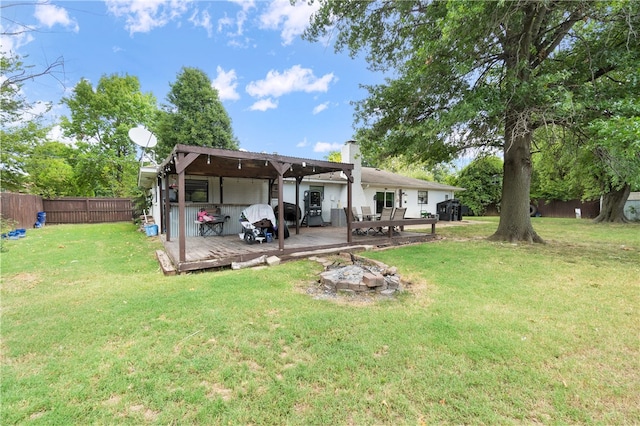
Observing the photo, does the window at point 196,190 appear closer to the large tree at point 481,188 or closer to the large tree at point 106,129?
the large tree at point 106,129

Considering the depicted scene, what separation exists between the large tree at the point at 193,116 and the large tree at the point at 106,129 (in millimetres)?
5172

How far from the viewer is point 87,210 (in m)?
16.5

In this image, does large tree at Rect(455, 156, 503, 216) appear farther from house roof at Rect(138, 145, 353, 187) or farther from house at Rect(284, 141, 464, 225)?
house roof at Rect(138, 145, 353, 187)

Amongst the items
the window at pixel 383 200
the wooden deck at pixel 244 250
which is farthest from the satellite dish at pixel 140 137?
the window at pixel 383 200

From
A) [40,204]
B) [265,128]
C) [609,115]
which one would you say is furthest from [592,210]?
[40,204]

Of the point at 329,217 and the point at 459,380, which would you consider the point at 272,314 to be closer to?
the point at 459,380

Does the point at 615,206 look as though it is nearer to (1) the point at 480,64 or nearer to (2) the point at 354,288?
(1) the point at 480,64

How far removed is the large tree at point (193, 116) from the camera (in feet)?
57.7

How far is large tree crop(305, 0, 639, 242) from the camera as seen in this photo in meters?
6.07

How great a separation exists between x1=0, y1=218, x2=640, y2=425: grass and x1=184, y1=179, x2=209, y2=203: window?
16.5 ft


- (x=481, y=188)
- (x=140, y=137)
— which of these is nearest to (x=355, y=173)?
(x=140, y=137)

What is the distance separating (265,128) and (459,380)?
24.5 m

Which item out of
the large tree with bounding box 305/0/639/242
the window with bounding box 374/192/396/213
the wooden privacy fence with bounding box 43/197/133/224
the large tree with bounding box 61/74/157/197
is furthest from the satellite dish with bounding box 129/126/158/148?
the large tree with bounding box 61/74/157/197

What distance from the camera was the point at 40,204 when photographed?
14.7 metres
